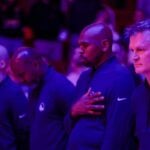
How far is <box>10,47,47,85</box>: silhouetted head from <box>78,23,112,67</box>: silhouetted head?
2.48 ft

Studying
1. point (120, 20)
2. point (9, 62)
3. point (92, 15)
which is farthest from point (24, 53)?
point (120, 20)

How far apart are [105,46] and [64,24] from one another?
19.0ft

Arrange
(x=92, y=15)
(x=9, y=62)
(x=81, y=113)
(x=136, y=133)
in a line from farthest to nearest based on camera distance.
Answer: (x=92, y=15), (x=9, y=62), (x=81, y=113), (x=136, y=133)

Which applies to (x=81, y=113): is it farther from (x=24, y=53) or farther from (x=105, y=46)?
(x=24, y=53)

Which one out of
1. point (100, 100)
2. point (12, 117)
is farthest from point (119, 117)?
point (12, 117)

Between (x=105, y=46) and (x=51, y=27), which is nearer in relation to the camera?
(x=105, y=46)

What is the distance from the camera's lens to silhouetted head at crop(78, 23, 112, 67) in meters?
5.03

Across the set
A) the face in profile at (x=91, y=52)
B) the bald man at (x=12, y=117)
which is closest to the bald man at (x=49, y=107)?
the bald man at (x=12, y=117)

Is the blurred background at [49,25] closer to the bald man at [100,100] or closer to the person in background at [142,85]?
the bald man at [100,100]

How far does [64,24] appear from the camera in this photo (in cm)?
1083

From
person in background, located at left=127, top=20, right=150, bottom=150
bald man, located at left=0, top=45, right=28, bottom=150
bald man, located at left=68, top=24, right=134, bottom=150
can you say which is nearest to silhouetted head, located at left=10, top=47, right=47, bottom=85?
bald man, located at left=0, top=45, right=28, bottom=150

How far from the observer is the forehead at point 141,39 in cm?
436

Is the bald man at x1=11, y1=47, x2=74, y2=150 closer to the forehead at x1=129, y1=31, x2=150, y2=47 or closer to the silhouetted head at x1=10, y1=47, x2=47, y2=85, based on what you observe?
the silhouetted head at x1=10, y1=47, x2=47, y2=85

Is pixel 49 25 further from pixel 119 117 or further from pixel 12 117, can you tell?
pixel 119 117
